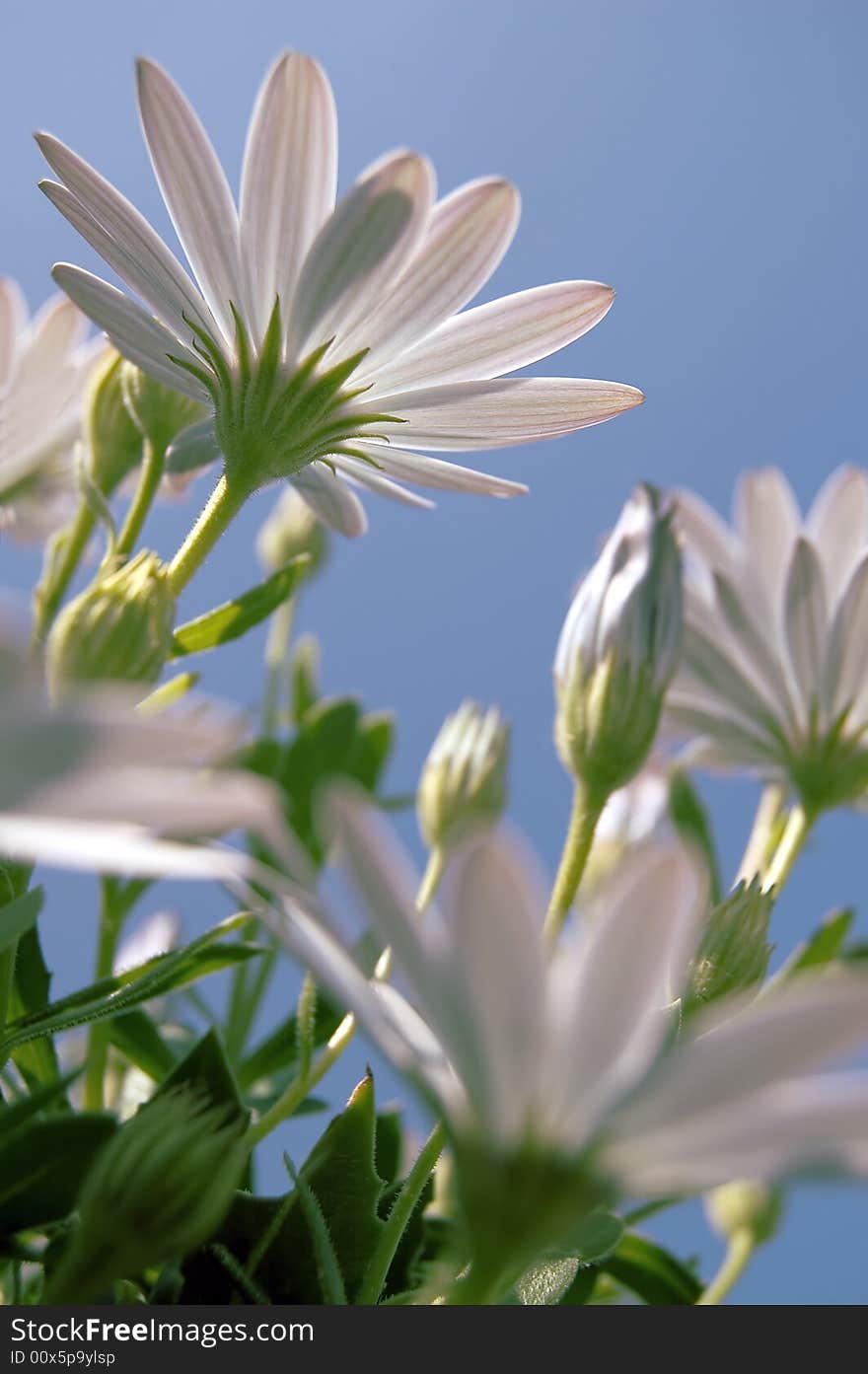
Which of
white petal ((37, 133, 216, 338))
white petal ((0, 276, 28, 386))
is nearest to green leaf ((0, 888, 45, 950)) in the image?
white petal ((37, 133, 216, 338))

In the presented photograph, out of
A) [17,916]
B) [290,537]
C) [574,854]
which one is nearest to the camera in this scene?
[17,916]

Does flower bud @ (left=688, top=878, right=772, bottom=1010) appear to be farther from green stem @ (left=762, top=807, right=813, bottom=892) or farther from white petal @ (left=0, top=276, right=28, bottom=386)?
white petal @ (left=0, top=276, right=28, bottom=386)

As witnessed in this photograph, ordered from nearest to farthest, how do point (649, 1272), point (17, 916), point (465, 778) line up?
point (17, 916)
point (649, 1272)
point (465, 778)

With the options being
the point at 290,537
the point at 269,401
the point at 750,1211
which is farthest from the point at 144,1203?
the point at 290,537

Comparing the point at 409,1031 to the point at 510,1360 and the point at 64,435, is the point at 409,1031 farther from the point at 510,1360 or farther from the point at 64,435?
the point at 64,435

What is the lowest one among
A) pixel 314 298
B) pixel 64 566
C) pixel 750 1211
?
pixel 750 1211

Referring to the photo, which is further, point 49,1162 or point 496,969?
point 49,1162

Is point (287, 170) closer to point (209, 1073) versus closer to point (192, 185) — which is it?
point (192, 185)

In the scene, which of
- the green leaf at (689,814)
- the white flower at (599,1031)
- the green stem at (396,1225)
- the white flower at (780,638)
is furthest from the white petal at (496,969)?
the green leaf at (689,814)
